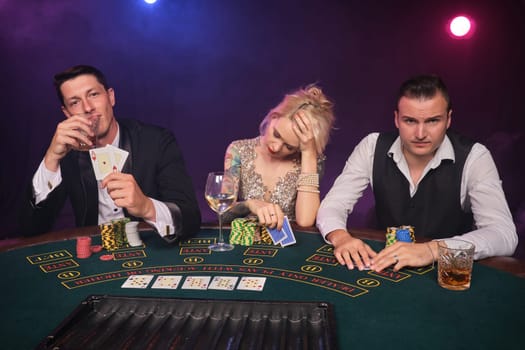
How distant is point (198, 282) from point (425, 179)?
1517 millimetres

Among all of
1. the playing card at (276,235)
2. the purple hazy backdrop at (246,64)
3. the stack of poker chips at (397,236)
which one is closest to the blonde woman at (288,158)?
the playing card at (276,235)

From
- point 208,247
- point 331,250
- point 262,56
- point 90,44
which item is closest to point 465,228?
point 331,250

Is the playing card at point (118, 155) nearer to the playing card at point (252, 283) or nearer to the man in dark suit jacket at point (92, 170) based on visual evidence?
the man in dark suit jacket at point (92, 170)

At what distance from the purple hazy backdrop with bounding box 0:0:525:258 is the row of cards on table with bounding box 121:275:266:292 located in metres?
3.80

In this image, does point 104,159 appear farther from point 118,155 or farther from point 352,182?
point 352,182

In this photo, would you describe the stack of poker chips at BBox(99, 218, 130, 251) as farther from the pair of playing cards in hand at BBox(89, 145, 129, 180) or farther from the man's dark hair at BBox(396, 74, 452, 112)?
the man's dark hair at BBox(396, 74, 452, 112)

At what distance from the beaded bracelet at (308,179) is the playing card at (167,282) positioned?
1.31 metres

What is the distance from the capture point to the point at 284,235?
6.08ft

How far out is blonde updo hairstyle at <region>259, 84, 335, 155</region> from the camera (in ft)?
8.88

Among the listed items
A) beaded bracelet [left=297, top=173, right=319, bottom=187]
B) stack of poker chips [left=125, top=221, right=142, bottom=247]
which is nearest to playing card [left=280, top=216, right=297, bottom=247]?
stack of poker chips [left=125, top=221, right=142, bottom=247]

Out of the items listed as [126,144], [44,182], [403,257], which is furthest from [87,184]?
[403,257]

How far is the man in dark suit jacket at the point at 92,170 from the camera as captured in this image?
6.44ft

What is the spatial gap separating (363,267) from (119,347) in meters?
0.83

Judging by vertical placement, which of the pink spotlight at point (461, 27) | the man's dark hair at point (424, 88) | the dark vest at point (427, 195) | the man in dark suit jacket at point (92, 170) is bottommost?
the dark vest at point (427, 195)
